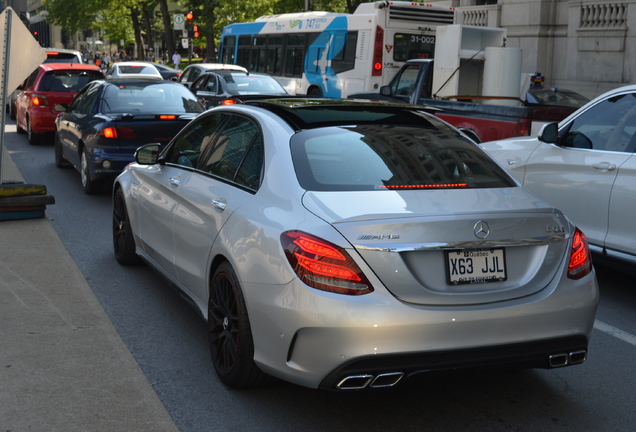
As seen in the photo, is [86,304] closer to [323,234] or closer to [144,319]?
[144,319]

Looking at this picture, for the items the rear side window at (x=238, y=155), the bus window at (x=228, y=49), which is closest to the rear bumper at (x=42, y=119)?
the rear side window at (x=238, y=155)

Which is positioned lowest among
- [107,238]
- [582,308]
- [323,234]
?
[107,238]

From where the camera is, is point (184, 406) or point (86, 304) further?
point (86, 304)

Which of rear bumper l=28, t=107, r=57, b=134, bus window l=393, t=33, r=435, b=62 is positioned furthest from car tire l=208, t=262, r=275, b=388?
bus window l=393, t=33, r=435, b=62

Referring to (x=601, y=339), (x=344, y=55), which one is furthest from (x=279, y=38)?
(x=601, y=339)

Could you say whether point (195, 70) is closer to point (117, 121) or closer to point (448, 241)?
point (117, 121)

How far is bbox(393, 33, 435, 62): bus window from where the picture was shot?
22.9 meters

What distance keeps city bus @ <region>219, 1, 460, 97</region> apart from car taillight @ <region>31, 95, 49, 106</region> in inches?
341

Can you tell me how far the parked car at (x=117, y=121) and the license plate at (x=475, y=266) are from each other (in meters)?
7.59

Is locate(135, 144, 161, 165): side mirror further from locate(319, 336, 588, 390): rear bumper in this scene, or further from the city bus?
the city bus

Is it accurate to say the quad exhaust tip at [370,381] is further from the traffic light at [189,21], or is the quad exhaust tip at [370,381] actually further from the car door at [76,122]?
the traffic light at [189,21]

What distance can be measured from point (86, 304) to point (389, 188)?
116 inches

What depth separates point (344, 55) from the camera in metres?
24.0

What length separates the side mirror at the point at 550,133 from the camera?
7512 millimetres
